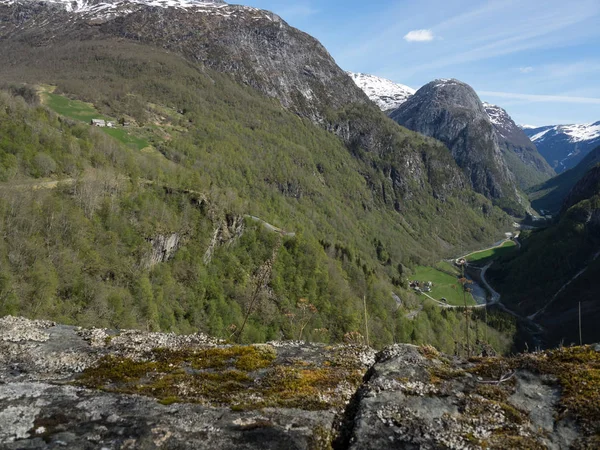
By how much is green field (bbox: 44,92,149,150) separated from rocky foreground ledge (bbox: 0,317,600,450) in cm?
16624

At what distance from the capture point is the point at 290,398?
952 centimetres

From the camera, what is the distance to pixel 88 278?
69750mm

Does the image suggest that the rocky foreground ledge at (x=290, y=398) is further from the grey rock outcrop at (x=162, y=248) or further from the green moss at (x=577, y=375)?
the grey rock outcrop at (x=162, y=248)

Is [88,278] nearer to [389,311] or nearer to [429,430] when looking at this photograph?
[429,430]

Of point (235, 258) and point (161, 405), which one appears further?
point (235, 258)

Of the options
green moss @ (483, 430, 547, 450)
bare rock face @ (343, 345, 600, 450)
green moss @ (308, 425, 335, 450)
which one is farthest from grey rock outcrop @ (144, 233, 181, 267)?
green moss @ (483, 430, 547, 450)

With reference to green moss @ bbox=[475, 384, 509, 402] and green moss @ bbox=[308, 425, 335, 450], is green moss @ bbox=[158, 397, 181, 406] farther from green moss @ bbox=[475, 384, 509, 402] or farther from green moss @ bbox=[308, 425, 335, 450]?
green moss @ bbox=[475, 384, 509, 402]

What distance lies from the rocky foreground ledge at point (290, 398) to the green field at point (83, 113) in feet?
545

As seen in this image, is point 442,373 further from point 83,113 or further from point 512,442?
point 83,113

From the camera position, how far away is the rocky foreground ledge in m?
7.62

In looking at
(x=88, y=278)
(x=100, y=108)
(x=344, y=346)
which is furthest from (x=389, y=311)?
(x=100, y=108)

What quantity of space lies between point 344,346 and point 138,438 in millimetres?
7976

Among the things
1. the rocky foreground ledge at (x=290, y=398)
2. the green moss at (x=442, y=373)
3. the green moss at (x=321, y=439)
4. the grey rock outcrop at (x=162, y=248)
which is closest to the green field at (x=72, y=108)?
the grey rock outcrop at (x=162, y=248)

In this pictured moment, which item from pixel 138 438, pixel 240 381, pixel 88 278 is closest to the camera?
pixel 138 438
